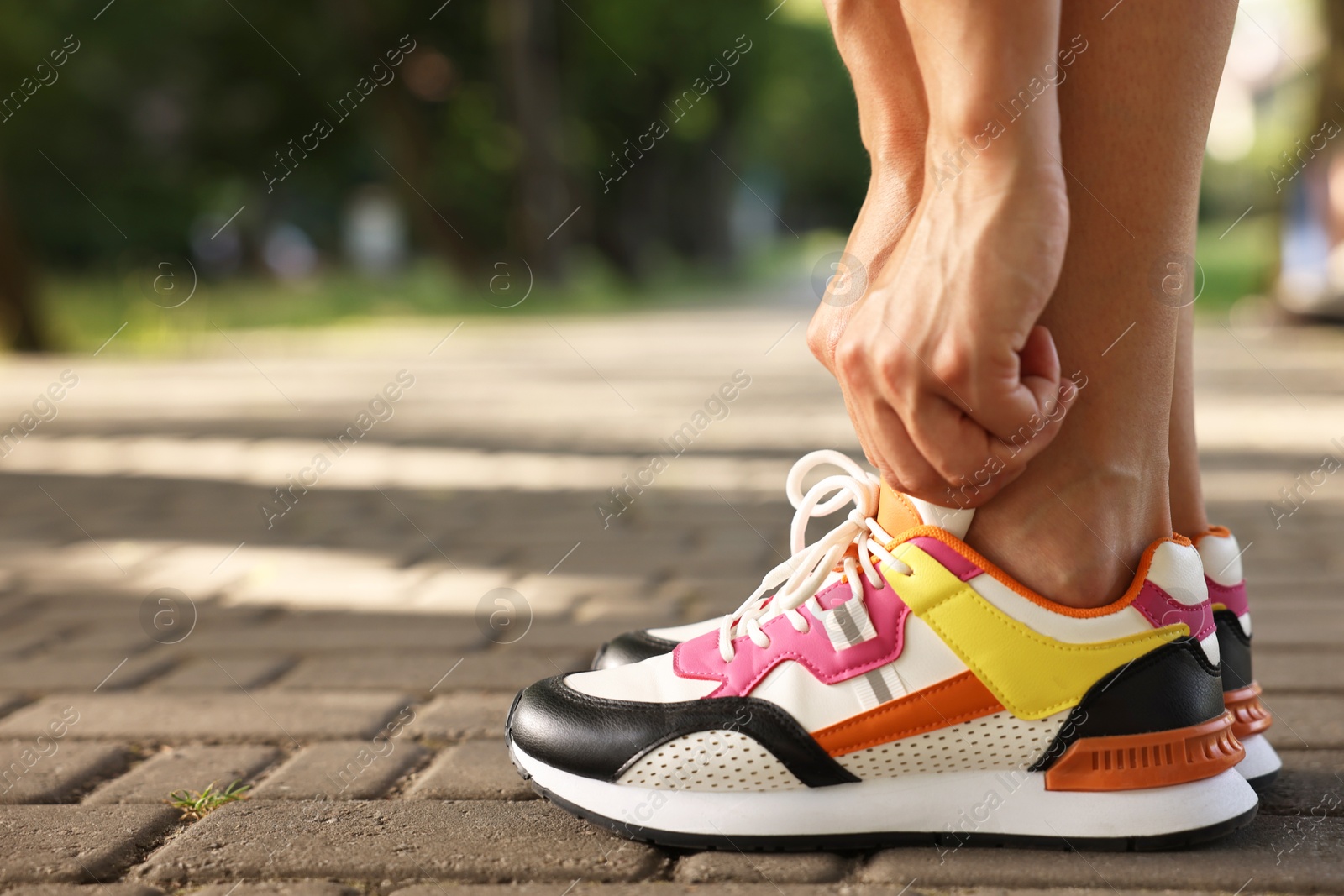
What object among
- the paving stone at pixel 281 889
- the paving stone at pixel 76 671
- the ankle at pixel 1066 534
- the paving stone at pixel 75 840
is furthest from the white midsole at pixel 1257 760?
the paving stone at pixel 76 671

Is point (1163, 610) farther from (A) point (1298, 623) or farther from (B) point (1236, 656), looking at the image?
(A) point (1298, 623)

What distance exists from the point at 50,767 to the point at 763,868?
42.1 inches

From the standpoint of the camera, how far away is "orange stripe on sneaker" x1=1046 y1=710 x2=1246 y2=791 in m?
1.52

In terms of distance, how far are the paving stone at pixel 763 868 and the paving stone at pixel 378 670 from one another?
93cm

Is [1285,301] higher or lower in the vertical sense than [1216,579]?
higher

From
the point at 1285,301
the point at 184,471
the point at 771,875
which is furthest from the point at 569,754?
the point at 1285,301

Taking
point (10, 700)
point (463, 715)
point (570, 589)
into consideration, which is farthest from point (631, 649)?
point (570, 589)

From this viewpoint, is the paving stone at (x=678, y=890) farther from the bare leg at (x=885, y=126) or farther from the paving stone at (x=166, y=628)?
the paving stone at (x=166, y=628)

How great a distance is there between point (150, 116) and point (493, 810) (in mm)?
37762

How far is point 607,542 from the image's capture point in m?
3.74

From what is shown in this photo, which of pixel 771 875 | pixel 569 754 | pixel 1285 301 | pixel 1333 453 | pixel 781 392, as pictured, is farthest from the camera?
pixel 1285 301

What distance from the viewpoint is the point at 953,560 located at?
5.02ft

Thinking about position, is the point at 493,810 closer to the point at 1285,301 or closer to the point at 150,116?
the point at 1285,301

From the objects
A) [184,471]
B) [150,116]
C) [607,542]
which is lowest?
[607,542]
